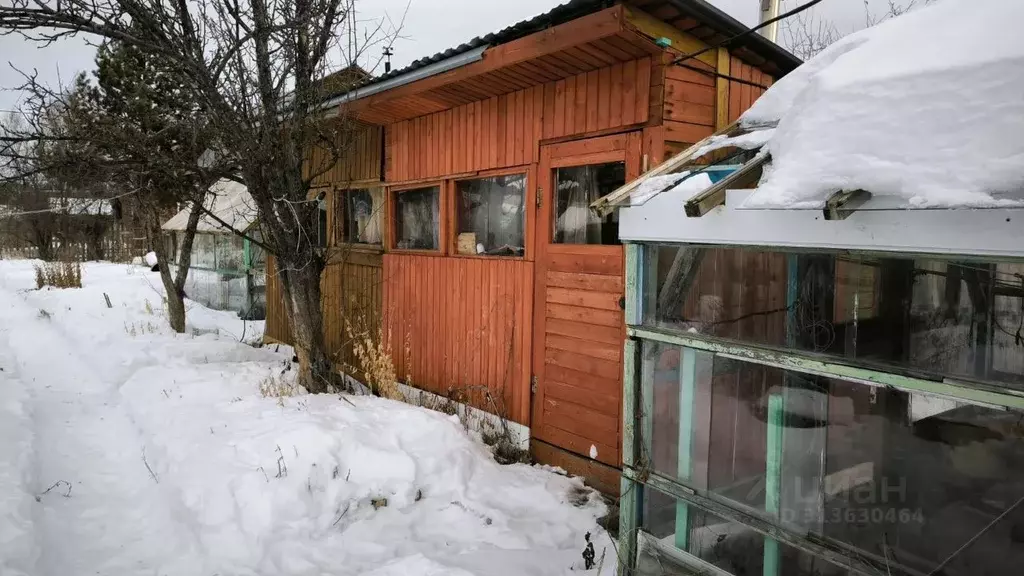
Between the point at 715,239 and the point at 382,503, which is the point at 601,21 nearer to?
the point at 715,239

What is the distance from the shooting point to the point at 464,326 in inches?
250

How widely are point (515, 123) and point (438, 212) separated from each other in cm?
159

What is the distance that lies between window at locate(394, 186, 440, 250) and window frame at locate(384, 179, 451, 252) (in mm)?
20

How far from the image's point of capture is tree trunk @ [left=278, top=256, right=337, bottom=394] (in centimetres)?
671

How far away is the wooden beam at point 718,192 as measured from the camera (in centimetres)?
260

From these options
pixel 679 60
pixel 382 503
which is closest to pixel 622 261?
pixel 679 60

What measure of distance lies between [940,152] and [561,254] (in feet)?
10.9

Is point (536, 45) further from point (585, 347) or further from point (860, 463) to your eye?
point (860, 463)

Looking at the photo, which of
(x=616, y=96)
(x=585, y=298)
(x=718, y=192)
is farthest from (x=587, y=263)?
(x=718, y=192)

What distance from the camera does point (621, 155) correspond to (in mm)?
4699

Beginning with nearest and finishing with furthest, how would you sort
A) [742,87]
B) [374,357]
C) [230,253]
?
[742,87] → [374,357] → [230,253]

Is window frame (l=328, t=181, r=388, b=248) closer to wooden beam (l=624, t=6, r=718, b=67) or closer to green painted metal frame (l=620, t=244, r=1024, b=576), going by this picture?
wooden beam (l=624, t=6, r=718, b=67)

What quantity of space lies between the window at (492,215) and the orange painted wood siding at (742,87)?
1995 mm

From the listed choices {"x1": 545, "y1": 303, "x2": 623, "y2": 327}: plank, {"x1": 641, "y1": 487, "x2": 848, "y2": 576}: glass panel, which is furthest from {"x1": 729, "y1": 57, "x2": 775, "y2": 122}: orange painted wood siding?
{"x1": 641, "y1": 487, "x2": 848, "y2": 576}: glass panel
